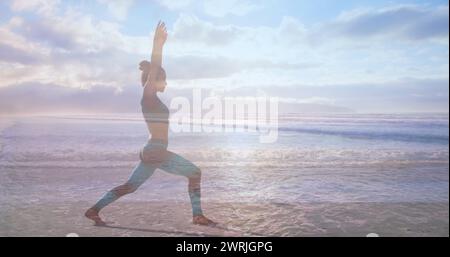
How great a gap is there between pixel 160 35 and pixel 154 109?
103cm

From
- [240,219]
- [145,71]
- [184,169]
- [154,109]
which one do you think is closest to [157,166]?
[184,169]

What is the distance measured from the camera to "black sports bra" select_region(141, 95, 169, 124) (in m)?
4.81

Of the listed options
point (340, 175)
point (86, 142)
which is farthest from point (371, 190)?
point (86, 142)

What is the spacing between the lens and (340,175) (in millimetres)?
9328

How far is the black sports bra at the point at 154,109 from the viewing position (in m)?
4.81

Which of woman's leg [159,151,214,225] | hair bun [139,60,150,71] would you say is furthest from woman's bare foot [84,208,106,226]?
hair bun [139,60,150,71]

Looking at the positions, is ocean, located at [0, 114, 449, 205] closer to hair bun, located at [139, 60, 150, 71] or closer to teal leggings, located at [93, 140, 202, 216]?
teal leggings, located at [93, 140, 202, 216]

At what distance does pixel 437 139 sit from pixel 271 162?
1151 centimetres

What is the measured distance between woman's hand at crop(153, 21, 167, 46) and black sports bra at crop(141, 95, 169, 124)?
0.76 m

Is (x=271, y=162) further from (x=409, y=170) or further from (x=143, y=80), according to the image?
(x=143, y=80)

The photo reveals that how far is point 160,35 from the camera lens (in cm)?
504

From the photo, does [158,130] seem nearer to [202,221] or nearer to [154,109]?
[154,109]

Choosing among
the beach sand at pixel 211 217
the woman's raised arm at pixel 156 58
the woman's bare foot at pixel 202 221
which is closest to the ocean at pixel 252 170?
the beach sand at pixel 211 217
